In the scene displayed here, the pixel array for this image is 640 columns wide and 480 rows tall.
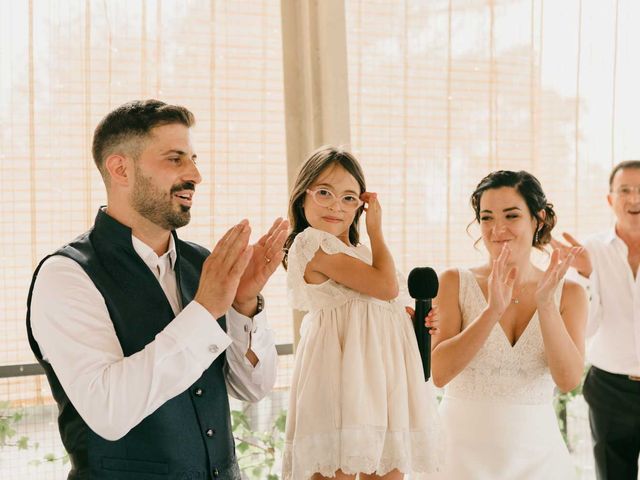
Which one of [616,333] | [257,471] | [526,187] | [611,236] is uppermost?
[526,187]

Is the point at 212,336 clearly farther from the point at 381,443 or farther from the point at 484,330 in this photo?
the point at 484,330

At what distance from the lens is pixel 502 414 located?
8.94ft

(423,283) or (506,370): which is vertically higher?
(423,283)

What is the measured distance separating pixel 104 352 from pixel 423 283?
0.97 metres

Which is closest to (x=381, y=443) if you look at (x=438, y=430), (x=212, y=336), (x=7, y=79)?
(x=438, y=430)

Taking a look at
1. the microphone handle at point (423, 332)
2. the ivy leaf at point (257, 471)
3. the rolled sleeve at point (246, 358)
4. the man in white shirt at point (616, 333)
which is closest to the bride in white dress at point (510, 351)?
the microphone handle at point (423, 332)

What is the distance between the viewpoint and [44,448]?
2.98 metres

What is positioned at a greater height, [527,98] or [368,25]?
[368,25]

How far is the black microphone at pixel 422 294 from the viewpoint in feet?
7.44

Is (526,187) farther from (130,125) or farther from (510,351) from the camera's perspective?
(130,125)

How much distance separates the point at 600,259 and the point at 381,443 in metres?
1.85

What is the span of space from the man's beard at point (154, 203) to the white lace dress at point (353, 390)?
633 millimetres

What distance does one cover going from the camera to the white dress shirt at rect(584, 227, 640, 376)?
3502 millimetres

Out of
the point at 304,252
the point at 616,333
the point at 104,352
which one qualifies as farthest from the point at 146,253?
the point at 616,333
